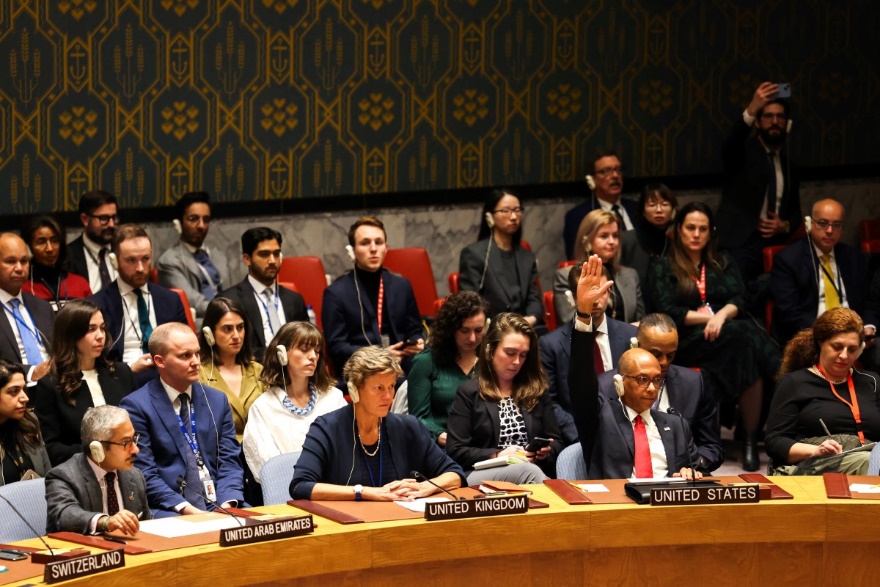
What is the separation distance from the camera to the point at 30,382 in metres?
5.25

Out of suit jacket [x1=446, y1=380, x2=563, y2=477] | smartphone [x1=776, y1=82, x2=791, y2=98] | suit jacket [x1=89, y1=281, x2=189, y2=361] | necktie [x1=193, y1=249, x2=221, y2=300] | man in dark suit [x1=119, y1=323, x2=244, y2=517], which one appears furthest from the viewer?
smartphone [x1=776, y1=82, x2=791, y2=98]

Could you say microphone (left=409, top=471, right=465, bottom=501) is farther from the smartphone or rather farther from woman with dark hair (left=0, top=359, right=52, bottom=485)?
the smartphone

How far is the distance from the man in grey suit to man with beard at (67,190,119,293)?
8.13 feet

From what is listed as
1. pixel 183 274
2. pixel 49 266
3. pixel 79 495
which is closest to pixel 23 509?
pixel 79 495

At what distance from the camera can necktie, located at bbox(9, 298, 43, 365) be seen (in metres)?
5.86

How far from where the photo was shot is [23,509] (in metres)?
3.97

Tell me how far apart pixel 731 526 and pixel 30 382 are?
2.67 metres

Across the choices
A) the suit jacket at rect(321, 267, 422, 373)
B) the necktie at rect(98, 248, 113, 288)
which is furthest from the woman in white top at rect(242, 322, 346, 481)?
the necktie at rect(98, 248, 113, 288)

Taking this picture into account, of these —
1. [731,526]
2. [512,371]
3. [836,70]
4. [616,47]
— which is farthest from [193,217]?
[836,70]

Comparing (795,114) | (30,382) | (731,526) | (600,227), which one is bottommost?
(731,526)

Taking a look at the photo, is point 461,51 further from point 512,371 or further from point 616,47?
point 512,371

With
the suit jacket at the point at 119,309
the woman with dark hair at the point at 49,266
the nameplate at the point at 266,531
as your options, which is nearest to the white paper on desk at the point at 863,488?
the nameplate at the point at 266,531

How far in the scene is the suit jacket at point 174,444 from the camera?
4.59 metres

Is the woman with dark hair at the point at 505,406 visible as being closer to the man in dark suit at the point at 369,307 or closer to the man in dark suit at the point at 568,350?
the man in dark suit at the point at 568,350
